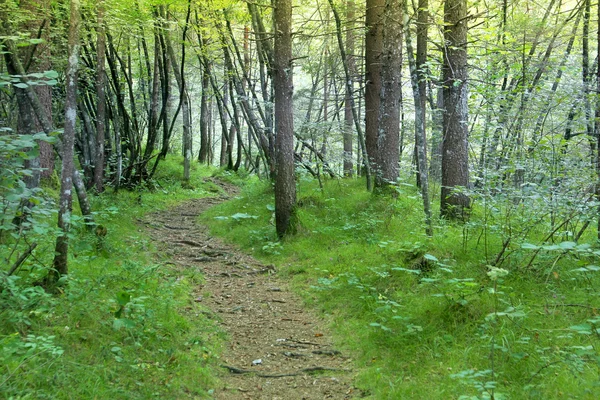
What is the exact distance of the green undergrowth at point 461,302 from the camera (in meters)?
3.67

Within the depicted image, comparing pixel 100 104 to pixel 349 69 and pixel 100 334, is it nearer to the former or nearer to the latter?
pixel 100 334

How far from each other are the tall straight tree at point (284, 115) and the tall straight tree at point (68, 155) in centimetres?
447

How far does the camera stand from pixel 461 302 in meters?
4.78

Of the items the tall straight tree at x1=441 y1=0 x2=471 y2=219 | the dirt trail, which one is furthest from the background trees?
the dirt trail

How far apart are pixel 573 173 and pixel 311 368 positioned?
14.9 ft

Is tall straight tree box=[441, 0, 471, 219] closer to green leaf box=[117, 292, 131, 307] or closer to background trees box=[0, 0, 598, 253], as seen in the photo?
background trees box=[0, 0, 598, 253]

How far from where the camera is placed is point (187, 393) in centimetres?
414

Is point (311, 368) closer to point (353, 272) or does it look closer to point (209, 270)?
point (353, 272)

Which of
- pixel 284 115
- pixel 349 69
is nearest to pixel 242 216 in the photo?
pixel 284 115

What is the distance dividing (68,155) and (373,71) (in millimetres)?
8574

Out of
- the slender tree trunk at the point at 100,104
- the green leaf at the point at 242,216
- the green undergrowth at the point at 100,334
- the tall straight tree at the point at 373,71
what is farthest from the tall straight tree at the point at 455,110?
the slender tree trunk at the point at 100,104

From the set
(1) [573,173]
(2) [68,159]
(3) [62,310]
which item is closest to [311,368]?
(3) [62,310]

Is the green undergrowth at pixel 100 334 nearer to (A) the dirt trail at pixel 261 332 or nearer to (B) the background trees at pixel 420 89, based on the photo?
(A) the dirt trail at pixel 261 332

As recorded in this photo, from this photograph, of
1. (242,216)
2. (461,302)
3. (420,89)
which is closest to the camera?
(461,302)
